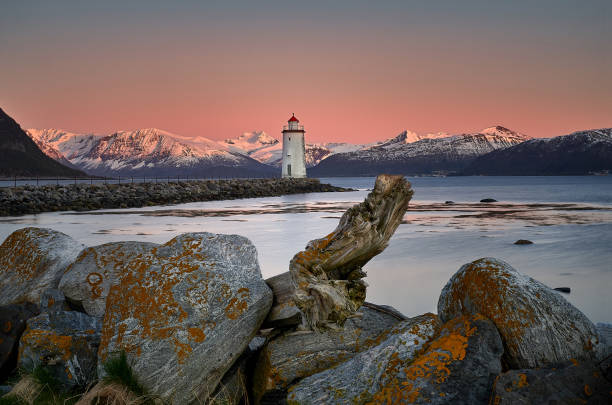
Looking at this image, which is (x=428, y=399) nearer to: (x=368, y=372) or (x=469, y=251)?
(x=368, y=372)

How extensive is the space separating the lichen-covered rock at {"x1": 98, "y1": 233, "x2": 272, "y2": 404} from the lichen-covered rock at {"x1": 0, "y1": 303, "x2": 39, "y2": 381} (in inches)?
72.8

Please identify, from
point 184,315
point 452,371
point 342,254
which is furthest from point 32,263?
point 452,371

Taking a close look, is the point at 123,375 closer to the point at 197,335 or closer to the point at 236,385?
the point at 197,335

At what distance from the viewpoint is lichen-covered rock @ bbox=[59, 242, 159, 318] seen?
20.6ft

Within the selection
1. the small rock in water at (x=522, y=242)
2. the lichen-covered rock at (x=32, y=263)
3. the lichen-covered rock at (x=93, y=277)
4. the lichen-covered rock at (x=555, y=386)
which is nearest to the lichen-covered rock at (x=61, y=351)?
the lichen-covered rock at (x=93, y=277)

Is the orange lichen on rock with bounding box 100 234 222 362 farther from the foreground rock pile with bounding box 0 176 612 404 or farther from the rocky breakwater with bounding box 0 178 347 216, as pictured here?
the rocky breakwater with bounding box 0 178 347 216

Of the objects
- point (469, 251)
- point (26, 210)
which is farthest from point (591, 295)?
point (26, 210)

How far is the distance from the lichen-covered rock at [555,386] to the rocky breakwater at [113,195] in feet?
128

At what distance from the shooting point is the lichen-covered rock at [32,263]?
23.0 ft

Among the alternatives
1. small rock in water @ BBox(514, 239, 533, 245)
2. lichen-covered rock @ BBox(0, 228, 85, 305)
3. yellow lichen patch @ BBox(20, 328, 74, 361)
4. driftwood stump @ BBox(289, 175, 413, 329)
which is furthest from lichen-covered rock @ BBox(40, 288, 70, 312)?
small rock in water @ BBox(514, 239, 533, 245)

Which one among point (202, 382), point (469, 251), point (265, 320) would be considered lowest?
point (469, 251)

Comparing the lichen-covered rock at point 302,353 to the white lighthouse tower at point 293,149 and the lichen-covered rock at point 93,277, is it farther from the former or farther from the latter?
the white lighthouse tower at point 293,149

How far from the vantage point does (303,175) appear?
3322 inches

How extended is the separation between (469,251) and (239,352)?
53.8ft
